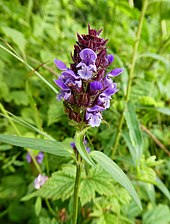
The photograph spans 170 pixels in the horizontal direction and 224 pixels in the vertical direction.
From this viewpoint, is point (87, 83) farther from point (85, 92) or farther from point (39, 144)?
A: point (39, 144)

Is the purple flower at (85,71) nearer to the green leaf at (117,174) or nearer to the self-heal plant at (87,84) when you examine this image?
the self-heal plant at (87,84)

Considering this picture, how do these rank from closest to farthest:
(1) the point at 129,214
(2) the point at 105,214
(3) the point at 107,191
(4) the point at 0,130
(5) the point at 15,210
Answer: (3) the point at 107,191, (2) the point at 105,214, (1) the point at 129,214, (5) the point at 15,210, (4) the point at 0,130

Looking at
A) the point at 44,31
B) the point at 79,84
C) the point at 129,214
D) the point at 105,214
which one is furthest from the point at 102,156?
the point at 44,31

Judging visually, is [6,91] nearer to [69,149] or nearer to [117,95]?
[117,95]

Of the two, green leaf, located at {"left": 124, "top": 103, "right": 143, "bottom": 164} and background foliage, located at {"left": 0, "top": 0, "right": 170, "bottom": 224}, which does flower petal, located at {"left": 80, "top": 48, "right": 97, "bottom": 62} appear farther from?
green leaf, located at {"left": 124, "top": 103, "right": 143, "bottom": 164}

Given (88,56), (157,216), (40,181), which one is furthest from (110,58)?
(157,216)

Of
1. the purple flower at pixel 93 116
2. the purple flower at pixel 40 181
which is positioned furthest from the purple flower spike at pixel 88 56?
the purple flower at pixel 40 181
